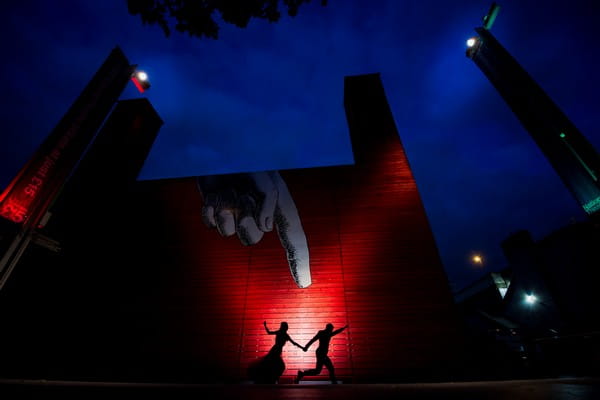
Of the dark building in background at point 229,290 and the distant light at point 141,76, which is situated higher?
the distant light at point 141,76

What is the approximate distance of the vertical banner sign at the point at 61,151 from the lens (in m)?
5.48

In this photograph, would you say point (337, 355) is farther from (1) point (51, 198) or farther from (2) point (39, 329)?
(2) point (39, 329)

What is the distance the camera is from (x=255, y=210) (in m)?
8.34

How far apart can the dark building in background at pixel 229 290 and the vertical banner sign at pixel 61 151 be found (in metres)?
2.69

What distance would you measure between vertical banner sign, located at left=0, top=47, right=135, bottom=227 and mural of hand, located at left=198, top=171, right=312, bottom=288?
3.61m

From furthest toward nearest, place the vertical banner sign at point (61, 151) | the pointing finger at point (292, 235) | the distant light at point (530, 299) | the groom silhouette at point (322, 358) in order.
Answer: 1. the distant light at point (530, 299)
2. the pointing finger at point (292, 235)
3. the vertical banner sign at point (61, 151)
4. the groom silhouette at point (322, 358)

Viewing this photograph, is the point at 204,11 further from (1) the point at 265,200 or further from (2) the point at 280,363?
(2) the point at 280,363

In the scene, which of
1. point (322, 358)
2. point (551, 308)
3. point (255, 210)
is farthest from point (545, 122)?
point (322, 358)

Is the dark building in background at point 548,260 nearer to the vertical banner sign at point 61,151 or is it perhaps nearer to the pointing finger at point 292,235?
the pointing finger at point 292,235

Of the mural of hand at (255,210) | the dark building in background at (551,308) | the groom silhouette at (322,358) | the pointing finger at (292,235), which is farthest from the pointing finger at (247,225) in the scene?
the dark building in background at (551,308)

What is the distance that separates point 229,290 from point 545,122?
14.1 m

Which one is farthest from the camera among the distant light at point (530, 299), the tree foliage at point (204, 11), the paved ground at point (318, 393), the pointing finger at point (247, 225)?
the distant light at point (530, 299)

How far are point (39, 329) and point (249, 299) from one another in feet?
21.1

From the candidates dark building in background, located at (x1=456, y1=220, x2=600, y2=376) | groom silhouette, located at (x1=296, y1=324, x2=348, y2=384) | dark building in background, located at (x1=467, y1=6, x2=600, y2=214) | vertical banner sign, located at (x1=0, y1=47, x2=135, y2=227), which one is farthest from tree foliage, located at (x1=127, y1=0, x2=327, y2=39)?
dark building in background, located at (x1=467, y1=6, x2=600, y2=214)
